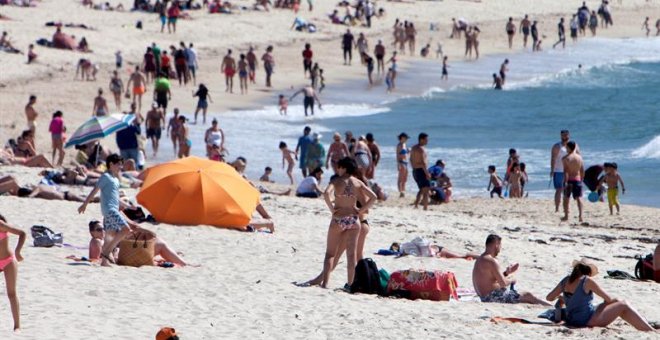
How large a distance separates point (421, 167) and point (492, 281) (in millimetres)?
6840

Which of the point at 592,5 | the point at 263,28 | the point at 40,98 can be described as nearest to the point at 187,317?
the point at 40,98

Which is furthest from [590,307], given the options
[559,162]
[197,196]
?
[559,162]

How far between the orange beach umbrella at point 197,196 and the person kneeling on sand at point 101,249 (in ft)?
6.99

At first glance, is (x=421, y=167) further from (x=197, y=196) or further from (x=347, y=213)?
(x=347, y=213)

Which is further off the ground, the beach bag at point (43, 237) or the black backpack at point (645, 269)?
the beach bag at point (43, 237)

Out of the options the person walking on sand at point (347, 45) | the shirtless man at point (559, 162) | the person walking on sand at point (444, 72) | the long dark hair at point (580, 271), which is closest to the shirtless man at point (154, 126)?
the shirtless man at point (559, 162)

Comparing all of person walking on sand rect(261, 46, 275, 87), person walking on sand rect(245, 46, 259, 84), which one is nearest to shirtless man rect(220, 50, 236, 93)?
person walking on sand rect(245, 46, 259, 84)

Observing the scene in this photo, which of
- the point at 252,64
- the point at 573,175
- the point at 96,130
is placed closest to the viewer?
the point at 573,175

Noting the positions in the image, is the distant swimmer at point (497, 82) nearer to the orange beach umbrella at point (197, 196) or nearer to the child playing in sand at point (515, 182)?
the child playing in sand at point (515, 182)

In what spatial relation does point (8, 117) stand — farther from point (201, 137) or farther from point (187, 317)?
point (187, 317)

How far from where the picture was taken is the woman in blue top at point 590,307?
991 cm

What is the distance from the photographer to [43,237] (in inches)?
483

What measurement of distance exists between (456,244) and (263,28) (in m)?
29.5

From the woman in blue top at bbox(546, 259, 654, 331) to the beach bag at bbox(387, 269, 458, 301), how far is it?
1325mm
